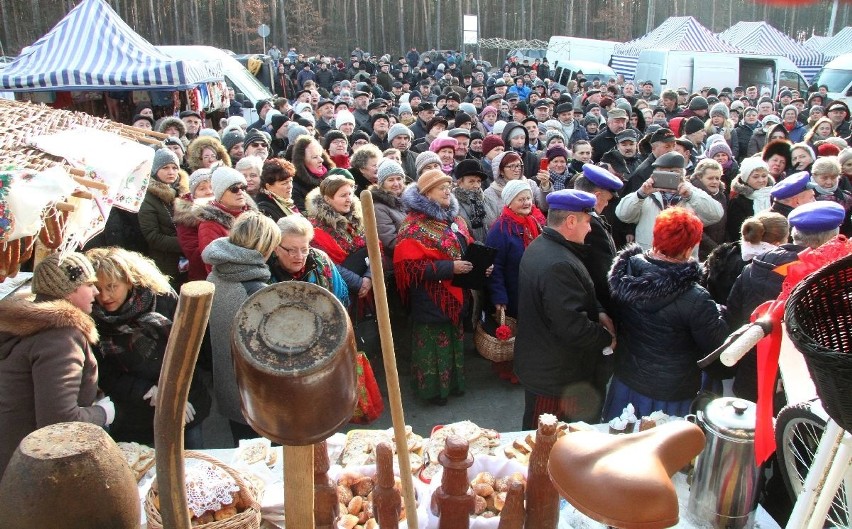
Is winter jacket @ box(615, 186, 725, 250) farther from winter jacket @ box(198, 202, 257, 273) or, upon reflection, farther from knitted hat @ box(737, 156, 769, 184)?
winter jacket @ box(198, 202, 257, 273)

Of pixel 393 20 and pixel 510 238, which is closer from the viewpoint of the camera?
pixel 510 238

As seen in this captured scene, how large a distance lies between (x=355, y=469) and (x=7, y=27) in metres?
27.3

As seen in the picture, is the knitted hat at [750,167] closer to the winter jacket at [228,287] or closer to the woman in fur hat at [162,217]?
the winter jacket at [228,287]

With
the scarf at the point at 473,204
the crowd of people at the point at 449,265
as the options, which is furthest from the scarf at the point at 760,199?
the scarf at the point at 473,204

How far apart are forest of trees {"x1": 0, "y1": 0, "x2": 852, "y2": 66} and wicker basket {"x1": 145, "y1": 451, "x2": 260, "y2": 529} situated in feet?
87.7

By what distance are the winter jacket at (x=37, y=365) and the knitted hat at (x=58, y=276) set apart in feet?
0.23

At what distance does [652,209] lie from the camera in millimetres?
5039

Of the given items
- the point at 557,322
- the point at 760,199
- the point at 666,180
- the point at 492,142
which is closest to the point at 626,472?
the point at 557,322

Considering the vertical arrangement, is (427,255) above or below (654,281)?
below

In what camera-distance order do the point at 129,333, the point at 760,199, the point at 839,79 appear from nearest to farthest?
the point at 129,333
the point at 760,199
the point at 839,79

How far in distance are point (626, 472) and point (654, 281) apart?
1992mm

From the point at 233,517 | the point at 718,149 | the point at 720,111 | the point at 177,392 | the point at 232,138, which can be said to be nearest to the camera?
the point at 177,392

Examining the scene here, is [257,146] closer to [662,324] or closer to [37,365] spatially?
[37,365]

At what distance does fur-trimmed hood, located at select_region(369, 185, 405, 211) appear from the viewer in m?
4.75
